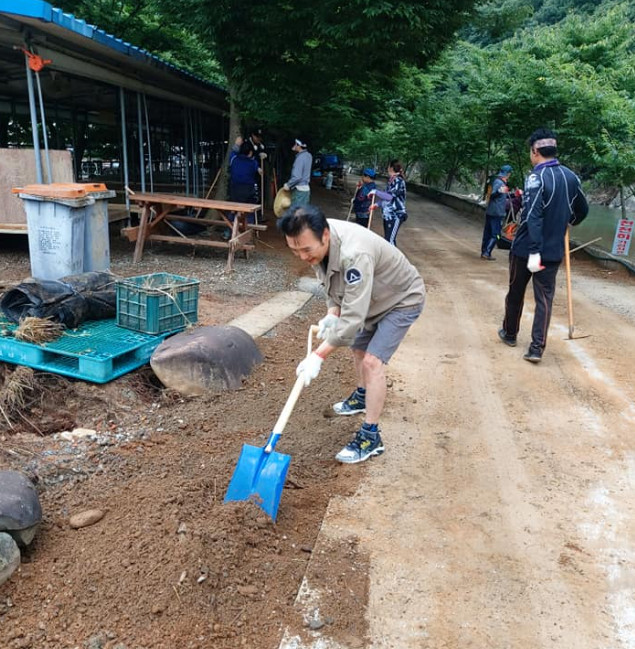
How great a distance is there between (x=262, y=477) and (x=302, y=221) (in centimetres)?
124

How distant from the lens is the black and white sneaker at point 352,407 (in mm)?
3928

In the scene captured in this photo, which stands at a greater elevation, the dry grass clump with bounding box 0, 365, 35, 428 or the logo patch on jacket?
the logo patch on jacket

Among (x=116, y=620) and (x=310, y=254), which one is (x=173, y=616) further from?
(x=310, y=254)

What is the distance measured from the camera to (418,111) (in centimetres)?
2083

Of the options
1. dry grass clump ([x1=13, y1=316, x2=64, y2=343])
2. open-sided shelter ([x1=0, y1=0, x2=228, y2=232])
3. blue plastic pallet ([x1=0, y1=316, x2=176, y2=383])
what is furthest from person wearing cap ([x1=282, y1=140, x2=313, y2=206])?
dry grass clump ([x1=13, y1=316, x2=64, y2=343])

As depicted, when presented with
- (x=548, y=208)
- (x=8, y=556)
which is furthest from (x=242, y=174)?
(x=8, y=556)

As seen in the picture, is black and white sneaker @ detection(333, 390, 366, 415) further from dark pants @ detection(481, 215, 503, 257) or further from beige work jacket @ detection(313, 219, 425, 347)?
dark pants @ detection(481, 215, 503, 257)

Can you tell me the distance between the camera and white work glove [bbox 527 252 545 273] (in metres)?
4.88

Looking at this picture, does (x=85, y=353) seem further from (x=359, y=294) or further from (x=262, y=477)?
(x=359, y=294)

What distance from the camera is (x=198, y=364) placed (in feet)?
13.8

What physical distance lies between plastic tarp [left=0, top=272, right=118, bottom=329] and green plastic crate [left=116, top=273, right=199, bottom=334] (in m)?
0.28

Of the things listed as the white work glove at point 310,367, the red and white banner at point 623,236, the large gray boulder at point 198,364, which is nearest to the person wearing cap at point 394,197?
the red and white banner at point 623,236

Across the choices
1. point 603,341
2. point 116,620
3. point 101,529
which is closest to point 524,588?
point 116,620

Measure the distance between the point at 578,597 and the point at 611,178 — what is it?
395 inches
